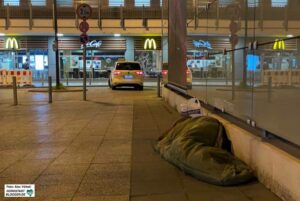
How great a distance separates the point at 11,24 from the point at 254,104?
106 ft

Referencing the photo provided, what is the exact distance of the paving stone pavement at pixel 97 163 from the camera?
5.42 metres

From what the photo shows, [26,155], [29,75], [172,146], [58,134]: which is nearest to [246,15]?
[172,146]

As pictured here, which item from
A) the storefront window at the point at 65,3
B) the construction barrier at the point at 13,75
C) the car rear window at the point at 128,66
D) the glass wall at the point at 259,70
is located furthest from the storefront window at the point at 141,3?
the glass wall at the point at 259,70

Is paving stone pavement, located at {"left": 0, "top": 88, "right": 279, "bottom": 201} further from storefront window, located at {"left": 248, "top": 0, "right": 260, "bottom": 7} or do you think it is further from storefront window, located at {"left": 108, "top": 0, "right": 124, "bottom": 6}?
storefront window, located at {"left": 108, "top": 0, "right": 124, "bottom": 6}

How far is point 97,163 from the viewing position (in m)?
7.05

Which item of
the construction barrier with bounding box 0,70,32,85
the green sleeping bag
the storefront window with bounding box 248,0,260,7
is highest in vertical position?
the storefront window with bounding box 248,0,260,7

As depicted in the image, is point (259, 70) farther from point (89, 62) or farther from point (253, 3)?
point (89, 62)

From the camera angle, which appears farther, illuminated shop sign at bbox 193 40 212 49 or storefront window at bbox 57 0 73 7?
storefront window at bbox 57 0 73 7

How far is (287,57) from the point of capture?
518 centimetres

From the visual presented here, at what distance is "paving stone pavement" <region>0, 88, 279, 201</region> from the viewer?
5.42 meters

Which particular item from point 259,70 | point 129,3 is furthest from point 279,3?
point 129,3

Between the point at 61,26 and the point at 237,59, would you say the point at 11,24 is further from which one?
the point at 237,59

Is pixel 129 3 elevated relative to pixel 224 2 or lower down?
elevated

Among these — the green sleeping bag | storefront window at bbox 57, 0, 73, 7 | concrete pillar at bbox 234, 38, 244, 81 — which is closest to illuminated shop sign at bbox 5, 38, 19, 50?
storefront window at bbox 57, 0, 73, 7
